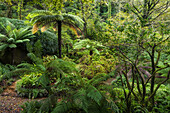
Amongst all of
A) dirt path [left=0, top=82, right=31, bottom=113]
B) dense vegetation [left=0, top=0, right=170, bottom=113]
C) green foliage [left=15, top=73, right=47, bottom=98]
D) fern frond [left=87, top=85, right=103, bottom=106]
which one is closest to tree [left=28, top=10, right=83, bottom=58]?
dense vegetation [left=0, top=0, right=170, bottom=113]

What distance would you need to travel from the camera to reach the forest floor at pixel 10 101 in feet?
10.5

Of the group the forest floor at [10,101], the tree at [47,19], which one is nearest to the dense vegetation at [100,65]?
the tree at [47,19]

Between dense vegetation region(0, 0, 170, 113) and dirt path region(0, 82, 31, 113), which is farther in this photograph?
dirt path region(0, 82, 31, 113)

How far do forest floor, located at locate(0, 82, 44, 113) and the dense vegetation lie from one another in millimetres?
173

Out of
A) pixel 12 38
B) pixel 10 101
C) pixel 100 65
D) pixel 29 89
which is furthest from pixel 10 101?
pixel 100 65

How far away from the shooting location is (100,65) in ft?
19.9

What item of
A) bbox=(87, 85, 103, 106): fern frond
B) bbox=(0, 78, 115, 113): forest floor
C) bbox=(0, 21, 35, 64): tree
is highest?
bbox=(0, 21, 35, 64): tree

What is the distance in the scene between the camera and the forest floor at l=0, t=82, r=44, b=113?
10.5 feet

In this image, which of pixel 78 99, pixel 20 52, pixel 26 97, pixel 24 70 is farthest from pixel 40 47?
pixel 78 99

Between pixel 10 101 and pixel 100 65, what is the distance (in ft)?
12.4

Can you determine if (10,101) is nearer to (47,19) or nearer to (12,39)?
(12,39)

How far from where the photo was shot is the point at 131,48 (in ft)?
8.46

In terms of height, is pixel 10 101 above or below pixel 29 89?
below

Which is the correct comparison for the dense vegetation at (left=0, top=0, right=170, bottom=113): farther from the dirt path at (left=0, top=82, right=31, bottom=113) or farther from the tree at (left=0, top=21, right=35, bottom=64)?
the dirt path at (left=0, top=82, right=31, bottom=113)
